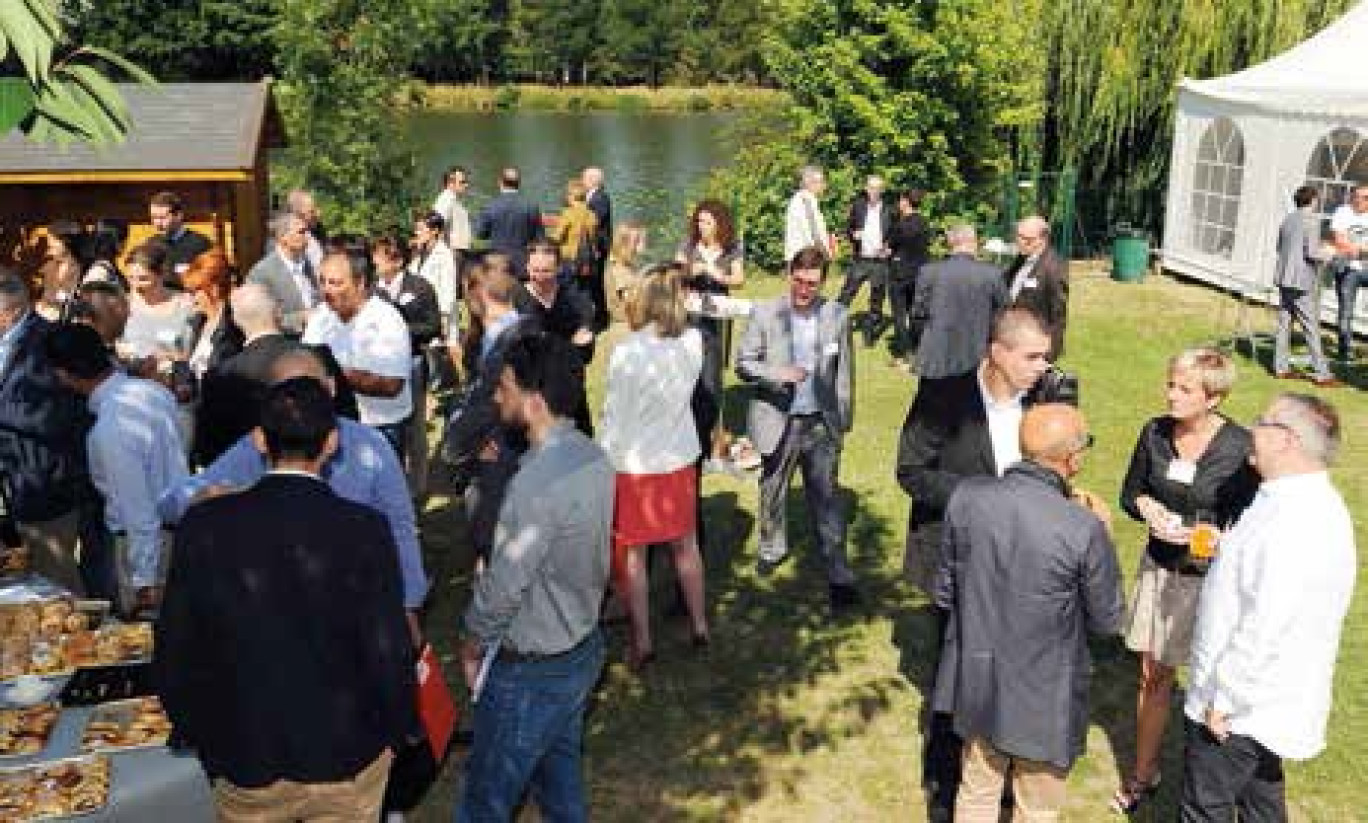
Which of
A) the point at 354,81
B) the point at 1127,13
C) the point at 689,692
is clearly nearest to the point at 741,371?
the point at 689,692

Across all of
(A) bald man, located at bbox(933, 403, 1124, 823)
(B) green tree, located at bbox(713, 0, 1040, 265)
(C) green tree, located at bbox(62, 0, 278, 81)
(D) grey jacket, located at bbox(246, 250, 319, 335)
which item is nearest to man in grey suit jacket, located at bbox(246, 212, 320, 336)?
(D) grey jacket, located at bbox(246, 250, 319, 335)

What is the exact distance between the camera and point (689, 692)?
19.4 ft

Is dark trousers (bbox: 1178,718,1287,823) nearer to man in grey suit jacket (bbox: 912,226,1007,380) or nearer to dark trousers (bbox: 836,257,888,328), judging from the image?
man in grey suit jacket (bbox: 912,226,1007,380)

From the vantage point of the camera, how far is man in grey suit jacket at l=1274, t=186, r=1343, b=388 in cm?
1138

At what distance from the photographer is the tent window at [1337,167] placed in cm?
1417

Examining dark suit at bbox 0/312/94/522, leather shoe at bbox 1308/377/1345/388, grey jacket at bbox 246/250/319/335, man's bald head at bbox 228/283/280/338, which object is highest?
man's bald head at bbox 228/283/280/338

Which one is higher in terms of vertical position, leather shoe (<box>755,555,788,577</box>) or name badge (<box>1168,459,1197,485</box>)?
name badge (<box>1168,459,1197,485</box>)

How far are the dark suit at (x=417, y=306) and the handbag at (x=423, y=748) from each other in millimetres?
4362

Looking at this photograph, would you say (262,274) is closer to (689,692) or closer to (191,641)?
(689,692)

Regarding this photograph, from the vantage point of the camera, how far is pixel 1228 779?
12.9ft

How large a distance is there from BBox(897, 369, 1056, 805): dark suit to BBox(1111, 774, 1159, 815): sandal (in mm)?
681

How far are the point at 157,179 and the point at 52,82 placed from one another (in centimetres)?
1206

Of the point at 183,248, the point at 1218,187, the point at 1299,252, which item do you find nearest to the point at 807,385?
the point at 183,248

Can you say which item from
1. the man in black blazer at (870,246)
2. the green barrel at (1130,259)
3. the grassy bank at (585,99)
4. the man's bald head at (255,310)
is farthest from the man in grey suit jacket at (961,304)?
the grassy bank at (585,99)
